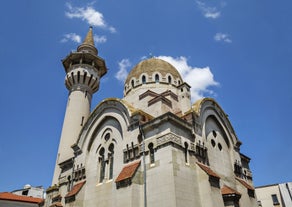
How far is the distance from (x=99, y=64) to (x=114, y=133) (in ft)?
56.1

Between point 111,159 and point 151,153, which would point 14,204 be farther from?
point 151,153

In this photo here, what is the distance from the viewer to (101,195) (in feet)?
65.4

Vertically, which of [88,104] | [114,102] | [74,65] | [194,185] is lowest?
[194,185]

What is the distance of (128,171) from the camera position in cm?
1769

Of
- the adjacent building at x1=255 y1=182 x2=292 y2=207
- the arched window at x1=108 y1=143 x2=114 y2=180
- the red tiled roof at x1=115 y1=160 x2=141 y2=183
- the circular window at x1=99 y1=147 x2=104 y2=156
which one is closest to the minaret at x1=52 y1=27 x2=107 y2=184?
the circular window at x1=99 y1=147 x2=104 y2=156

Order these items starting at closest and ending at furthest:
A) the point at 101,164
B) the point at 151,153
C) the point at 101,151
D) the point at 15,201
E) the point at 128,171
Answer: the point at 128,171, the point at 151,153, the point at 101,164, the point at 101,151, the point at 15,201

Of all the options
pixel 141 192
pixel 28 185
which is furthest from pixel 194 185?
pixel 28 185

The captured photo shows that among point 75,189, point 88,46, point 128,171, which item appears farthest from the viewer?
point 88,46

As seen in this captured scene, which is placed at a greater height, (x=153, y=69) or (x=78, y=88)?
(x=153, y=69)

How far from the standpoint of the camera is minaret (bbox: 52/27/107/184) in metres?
28.6

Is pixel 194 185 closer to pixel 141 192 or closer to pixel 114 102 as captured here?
pixel 141 192

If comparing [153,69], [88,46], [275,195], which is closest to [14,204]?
[88,46]

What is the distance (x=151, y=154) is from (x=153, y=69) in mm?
16905

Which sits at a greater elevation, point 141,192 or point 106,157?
point 106,157
